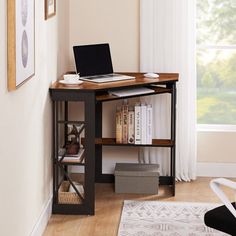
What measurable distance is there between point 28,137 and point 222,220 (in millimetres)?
1080

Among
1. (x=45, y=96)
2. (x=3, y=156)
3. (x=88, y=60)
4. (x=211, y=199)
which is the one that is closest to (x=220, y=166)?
(x=211, y=199)

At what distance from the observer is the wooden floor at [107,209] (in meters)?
4.04

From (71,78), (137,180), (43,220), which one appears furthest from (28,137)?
(137,180)

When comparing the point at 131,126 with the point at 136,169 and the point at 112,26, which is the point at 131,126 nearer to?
the point at 136,169

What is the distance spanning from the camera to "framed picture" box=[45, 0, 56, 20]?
3.98 meters

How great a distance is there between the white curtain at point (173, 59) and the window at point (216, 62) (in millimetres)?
191

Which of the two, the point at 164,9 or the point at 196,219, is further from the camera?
the point at 164,9

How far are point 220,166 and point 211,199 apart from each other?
1.86 ft

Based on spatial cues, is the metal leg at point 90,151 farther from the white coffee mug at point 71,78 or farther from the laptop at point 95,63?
the laptop at point 95,63

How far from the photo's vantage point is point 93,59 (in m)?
4.70

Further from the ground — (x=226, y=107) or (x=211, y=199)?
(x=226, y=107)

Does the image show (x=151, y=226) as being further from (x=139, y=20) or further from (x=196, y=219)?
(x=139, y=20)

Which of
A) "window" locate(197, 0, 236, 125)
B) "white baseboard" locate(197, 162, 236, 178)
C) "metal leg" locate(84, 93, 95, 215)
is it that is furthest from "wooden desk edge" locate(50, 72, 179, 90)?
"white baseboard" locate(197, 162, 236, 178)

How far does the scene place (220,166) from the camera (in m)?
5.17
